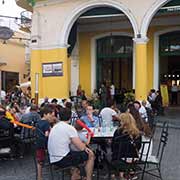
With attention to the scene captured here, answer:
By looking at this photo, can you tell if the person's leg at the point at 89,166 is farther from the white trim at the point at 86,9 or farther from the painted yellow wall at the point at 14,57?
the painted yellow wall at the point at 14,57

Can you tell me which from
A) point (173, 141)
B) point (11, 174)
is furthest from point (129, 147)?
point (173, 141)

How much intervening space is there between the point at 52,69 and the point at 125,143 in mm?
11671

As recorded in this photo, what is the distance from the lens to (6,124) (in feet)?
24.6

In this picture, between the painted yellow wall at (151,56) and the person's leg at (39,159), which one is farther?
the painted yellow wall at (151,56)

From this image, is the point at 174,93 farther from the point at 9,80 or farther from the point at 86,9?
the point at 9,80

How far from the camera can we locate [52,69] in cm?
1705

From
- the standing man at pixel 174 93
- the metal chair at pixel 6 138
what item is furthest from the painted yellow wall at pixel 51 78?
the metal chair at pixel 6 138

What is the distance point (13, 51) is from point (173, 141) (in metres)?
23.4

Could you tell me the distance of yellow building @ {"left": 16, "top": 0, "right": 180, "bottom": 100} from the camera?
599 inches

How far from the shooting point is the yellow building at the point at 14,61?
30.3 m

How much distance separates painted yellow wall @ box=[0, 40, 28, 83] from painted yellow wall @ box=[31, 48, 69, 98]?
528 inches

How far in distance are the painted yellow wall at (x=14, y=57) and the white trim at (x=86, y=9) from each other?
14.5 meters

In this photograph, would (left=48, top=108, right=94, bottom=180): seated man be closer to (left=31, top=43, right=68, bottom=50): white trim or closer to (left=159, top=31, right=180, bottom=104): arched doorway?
(left=31, top=43, right=68, bottom=50): white trim

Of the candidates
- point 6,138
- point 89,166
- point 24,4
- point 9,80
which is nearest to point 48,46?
point 24,4
